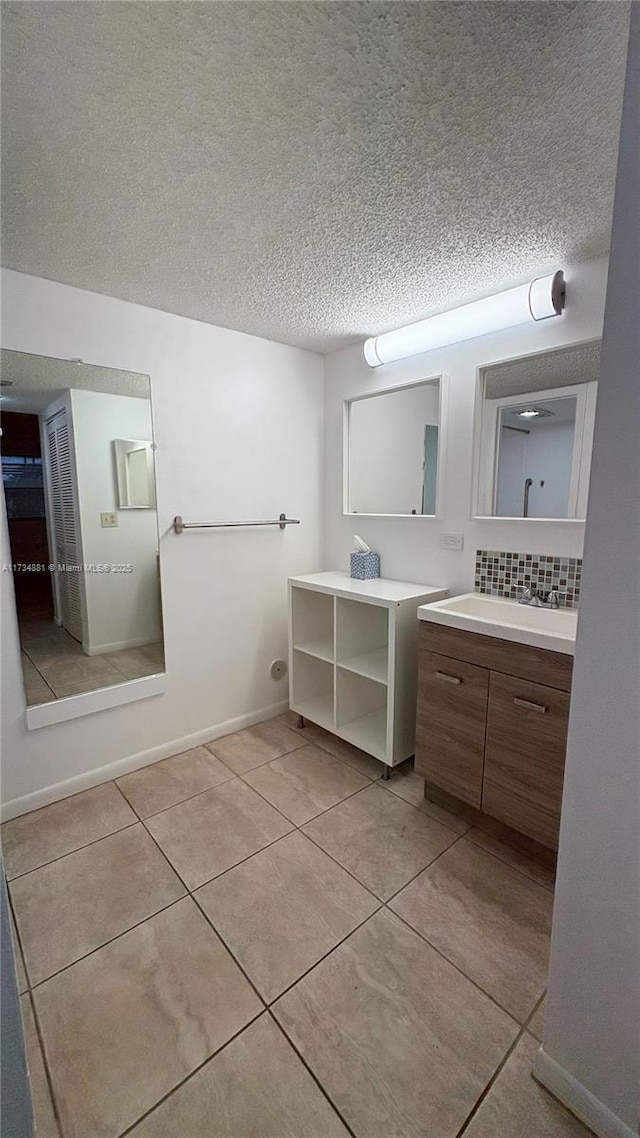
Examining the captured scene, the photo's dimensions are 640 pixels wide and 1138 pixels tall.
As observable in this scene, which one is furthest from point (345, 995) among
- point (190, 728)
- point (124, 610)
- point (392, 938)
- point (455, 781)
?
point (124, 610)

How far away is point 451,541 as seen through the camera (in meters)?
2.19

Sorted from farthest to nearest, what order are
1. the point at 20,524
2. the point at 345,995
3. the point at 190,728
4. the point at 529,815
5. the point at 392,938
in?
1. the point at 190,728
2. the point at 20,524
3. the point at 529,815
4. the point at 392,938
5. the point at 345,995

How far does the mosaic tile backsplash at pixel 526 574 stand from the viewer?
5.98 feet

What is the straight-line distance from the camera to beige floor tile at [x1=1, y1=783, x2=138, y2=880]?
5.48ft

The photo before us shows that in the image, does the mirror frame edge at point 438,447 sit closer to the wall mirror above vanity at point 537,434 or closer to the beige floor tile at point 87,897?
the wall mirror above vanity at point 537,434

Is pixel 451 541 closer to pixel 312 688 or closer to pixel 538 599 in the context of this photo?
pixel 538 599

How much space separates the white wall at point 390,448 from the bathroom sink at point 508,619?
0.62 m

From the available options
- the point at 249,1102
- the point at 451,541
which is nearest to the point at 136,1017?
the point at 249,1102

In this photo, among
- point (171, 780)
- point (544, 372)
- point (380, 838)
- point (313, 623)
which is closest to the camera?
point (380, 838)

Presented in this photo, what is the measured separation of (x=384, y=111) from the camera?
102cm

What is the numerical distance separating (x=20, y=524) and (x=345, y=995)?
1927 millimetres

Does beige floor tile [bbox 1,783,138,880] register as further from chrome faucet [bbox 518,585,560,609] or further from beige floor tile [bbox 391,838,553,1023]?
chrome faucet [bbox 518,585,560,609]

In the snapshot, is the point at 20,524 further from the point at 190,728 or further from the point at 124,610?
the point at 190,728

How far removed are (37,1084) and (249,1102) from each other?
0.49 m
